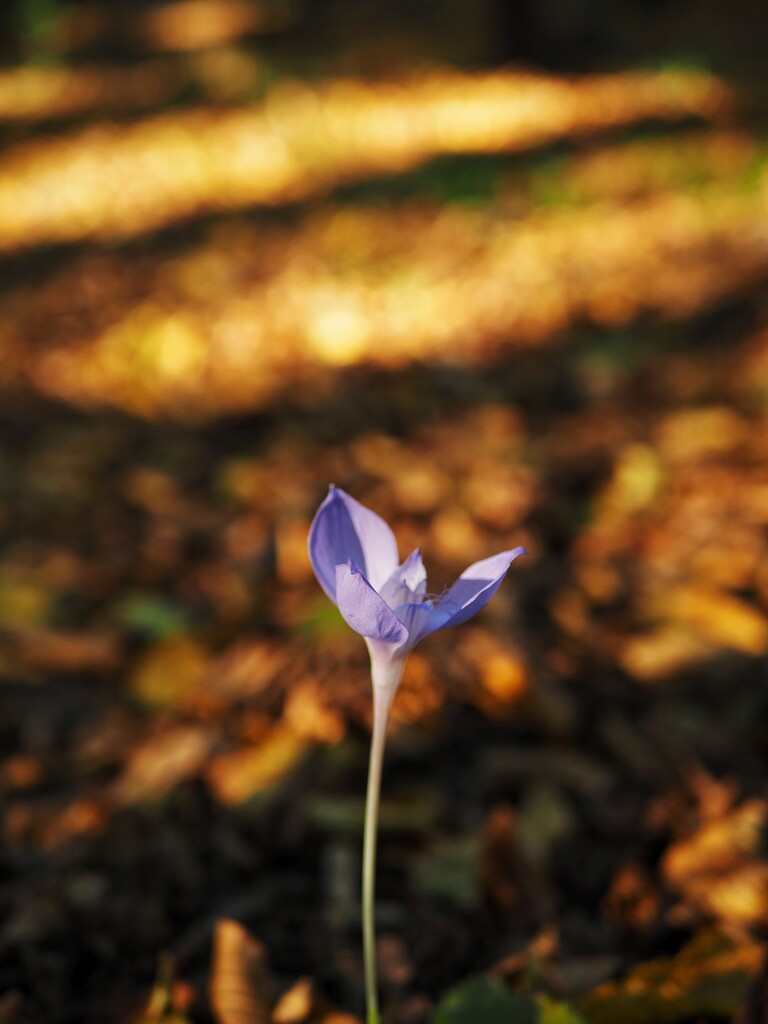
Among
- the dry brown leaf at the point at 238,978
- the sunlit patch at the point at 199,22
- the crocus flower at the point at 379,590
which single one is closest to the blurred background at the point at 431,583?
the dry brown leaf at the point at 238,978

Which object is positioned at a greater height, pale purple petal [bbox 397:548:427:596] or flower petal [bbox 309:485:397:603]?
flower petal [bbox 309:485:397:603]

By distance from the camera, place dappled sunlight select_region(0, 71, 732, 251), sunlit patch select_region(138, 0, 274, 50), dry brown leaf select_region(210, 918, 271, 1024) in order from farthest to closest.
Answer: sunlit patch select_region(138, 0, 274, 50) → dappled sunlight select_region(0, 71, 732, 251) → dry brown leaf select_region(210, 918, 271, 1024)

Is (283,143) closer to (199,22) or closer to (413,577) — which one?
(413,577)

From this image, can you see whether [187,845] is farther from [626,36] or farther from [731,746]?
[626,36]

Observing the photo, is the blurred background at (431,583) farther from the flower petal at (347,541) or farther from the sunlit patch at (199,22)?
the sunlit patch at (199,22)

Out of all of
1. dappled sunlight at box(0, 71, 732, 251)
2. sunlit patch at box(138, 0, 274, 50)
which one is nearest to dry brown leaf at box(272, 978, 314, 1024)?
dappled sunlight at box(0, 71, 732, 251)

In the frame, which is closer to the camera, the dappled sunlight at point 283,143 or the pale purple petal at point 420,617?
the pale purple petal at point 420,617

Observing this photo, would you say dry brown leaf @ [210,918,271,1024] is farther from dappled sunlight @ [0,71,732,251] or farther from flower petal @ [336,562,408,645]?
dappled sunlight @ [0,71,732,251]
